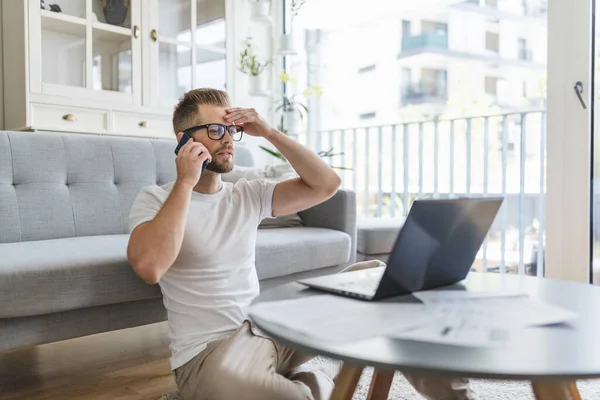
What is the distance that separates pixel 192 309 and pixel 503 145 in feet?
9.71

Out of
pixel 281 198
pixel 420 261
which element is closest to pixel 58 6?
pixel 281 198

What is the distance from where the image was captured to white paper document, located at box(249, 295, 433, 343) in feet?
2.46

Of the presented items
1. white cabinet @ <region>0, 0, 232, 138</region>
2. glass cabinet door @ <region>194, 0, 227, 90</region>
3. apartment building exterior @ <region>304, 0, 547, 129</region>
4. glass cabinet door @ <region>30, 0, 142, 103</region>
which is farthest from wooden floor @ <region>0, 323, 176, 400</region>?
apartment building exterior @ <region>304, 0, 547, 129</region>

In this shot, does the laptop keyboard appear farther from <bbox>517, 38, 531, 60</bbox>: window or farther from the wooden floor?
<bbox>517, 38, 531, 60</bbox>: window

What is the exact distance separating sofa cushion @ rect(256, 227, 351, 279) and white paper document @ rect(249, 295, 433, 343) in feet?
3.36

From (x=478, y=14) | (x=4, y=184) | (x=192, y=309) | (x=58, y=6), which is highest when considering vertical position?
(x=478, y=14)

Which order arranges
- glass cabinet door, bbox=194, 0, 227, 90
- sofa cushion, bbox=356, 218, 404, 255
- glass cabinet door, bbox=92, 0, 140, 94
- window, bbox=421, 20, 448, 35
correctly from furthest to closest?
window, bbox=421, 20, 448, 35 → glass cabinet door, bbox=194, 0, 227, 90 → glass cabinet door, bbox=92, 0, 140, 94 → sofa cushion, bbox=356, 218, 404, 255

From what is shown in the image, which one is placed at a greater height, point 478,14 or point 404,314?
point 478,14

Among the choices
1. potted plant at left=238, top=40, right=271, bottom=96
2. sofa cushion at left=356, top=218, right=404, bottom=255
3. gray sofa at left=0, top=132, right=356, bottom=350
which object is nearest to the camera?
gray sofa at left=0, top=132, right=356, bottom=350

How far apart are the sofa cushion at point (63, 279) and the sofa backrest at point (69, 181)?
0.29m

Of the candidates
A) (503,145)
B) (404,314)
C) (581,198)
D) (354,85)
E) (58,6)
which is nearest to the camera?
(404,314)

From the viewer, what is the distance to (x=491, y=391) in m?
1.61

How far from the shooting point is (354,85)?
4.73 meters

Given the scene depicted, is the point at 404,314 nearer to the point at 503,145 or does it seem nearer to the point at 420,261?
the point at 420,261
